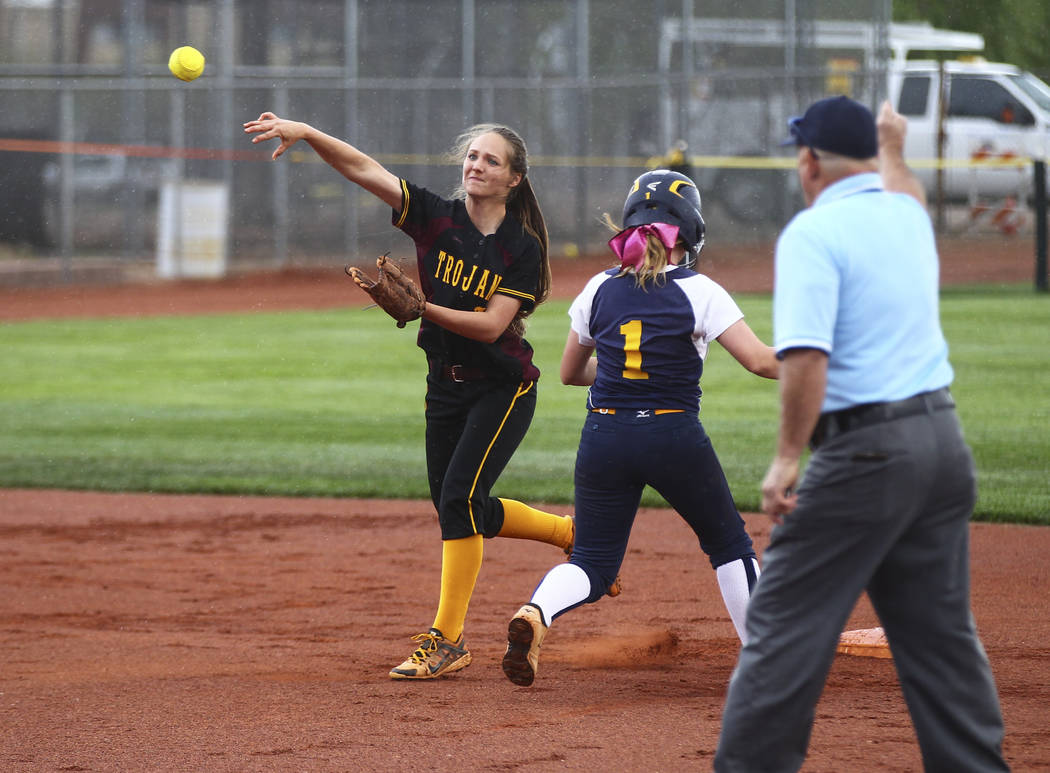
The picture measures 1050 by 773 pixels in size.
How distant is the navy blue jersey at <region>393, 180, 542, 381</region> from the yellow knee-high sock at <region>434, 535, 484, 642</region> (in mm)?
642

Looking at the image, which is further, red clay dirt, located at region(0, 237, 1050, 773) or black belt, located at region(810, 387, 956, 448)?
red clay dirt, located at region(0, 237, 1050, 773)

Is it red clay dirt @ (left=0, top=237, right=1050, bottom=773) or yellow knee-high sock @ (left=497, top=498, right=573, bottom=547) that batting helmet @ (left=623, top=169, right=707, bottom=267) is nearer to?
yellow knee-high sock @ (left=497, top=498, right=573, bottom=547)

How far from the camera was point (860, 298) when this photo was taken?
2.96 m

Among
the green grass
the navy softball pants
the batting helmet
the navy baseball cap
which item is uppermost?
the navy baseball cap

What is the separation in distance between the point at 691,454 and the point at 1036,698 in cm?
146

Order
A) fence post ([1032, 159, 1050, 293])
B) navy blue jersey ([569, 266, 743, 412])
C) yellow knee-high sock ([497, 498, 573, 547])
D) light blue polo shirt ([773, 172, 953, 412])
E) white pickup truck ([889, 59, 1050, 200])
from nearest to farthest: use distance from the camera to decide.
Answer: light blue polo shirt ([773, 172, 953, 412]) < navy blue jersey ([569, 266, 743, 412]) < yellow knee-high sock ([497, 498, 573, 547]) < fence post ([1032, 159, 1050, 293]) < white pickup truck ([889, 59, 1050, 200])

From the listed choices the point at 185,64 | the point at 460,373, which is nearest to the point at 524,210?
the point at 460,373

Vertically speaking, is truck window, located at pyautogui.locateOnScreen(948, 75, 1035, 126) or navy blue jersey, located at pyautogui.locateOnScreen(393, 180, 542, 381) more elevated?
truck window, located at pyautogui.locateOnScreen(948, 75, 1035, 126)

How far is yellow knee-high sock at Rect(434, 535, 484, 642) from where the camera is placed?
16.2 ft

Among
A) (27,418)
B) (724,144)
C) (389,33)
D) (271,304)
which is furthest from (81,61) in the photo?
(27,418)

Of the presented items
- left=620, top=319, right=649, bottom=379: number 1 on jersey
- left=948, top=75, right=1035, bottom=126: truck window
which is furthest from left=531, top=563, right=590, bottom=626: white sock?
left=948, top=75, right=1035, bottom=126: truck window

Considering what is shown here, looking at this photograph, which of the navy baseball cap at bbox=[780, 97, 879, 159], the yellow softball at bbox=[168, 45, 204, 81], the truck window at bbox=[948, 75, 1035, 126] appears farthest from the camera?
the truck window at bbox=[948, 75, 1035, 126]

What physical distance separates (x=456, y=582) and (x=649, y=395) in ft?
3.77

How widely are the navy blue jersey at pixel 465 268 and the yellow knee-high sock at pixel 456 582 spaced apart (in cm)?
64
